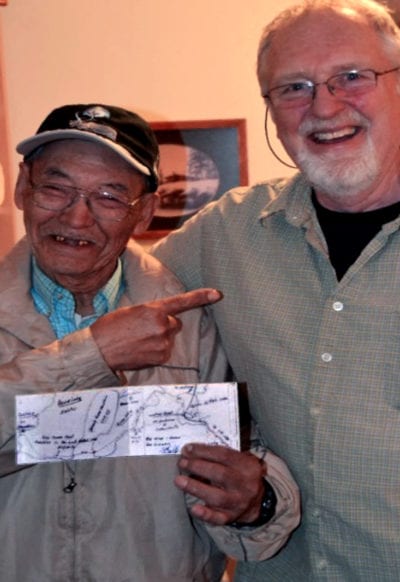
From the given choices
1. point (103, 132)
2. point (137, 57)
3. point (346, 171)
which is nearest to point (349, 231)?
point (346, 171)

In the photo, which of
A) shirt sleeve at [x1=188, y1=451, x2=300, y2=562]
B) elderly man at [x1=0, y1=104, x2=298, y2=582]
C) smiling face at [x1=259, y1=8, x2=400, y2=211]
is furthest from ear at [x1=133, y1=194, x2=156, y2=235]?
shirt sleeve at [x1=188, y1=451, x2=300, y2=562]

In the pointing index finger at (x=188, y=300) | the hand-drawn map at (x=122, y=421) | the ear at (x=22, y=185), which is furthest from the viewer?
the ear at (x=22, y=185)

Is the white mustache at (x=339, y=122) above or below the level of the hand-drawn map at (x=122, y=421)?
above

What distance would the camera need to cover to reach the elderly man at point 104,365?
1.25m

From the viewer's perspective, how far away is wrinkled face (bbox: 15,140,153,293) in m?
1.34

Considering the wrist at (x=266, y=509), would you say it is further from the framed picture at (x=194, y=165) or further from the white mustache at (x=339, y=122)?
the framed picture at (x=194, y=165)

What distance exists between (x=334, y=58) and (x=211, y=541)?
89cm

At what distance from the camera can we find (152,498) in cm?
133

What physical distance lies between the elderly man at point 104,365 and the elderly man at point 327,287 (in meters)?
0.09

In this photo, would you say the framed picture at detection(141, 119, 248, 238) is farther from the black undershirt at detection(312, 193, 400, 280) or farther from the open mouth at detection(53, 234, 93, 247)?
the open mouth at detection(53, 234, 93, 247)

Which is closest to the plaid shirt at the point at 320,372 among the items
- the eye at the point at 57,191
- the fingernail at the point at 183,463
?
the fingernail at the point at 183,463

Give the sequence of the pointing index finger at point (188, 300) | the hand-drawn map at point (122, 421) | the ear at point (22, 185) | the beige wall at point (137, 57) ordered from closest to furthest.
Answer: the hand-drawn map at point (122, 421) → the pointing index finger at point (188, 300) → the ear at point (22, 185) → the beige wall at point (137, 57)

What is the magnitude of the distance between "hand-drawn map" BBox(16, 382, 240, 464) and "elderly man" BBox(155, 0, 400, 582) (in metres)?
0.22

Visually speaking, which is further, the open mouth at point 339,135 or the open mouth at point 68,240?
the open mouth at point 339,135
